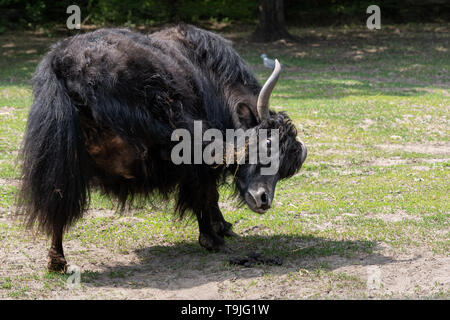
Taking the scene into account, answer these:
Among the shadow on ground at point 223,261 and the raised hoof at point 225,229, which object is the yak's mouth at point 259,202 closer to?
the shadow on ground at point 223,261

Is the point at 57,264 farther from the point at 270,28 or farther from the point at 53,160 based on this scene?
the point at 270,28

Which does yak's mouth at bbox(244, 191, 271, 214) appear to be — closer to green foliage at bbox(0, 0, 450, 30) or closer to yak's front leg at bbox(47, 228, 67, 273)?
yak's front leg at bbox(47, 228, 67, 273)

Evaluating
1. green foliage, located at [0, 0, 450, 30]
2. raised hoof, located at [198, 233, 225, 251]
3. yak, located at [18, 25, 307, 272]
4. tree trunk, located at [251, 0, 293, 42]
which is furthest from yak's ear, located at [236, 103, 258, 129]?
green foliage, located at [0, 0, 450, 30]

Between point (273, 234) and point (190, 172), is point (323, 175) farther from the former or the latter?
point (190, 172)

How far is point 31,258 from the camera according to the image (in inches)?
233

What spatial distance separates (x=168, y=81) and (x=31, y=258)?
6.78 feet

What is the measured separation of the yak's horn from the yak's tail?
5.10ft

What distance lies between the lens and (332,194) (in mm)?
7965

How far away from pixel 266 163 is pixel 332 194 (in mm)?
2550

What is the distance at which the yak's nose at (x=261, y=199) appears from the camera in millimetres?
5520

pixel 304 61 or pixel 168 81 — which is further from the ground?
pixel 168 81

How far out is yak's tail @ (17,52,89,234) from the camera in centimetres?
504

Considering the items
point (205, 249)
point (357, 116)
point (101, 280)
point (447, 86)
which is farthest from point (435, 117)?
point (101, 280)

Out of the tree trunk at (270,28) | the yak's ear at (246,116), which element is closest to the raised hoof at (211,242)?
the yak's ear at (246,116)
